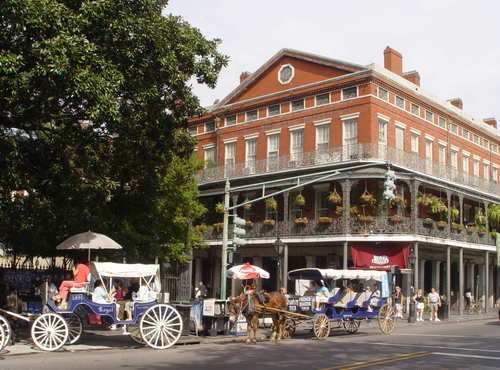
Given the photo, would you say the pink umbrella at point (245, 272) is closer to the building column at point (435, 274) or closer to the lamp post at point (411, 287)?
the lamp post at point (411, 287)

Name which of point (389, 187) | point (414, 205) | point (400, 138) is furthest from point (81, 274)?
point (400, 138)

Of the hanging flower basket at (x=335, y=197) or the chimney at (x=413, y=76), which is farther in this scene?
the chimney at (x=413, y=76)

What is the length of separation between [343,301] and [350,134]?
17.6 m

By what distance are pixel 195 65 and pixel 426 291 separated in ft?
87.7

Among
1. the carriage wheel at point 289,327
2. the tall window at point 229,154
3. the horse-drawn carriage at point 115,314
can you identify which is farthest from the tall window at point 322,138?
the horse-drawn carriage at point 115,314

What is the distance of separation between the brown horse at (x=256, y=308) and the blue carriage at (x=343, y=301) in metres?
0.96

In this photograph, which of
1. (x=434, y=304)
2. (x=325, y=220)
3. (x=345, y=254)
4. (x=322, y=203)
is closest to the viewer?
(x=434, y=304)

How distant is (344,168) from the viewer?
103 ft

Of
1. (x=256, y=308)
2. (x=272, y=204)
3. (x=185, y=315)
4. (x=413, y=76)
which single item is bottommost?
(x=185, y=315)

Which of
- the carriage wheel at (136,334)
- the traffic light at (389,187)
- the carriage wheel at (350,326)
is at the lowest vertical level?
the carriage wheel at (350,326)

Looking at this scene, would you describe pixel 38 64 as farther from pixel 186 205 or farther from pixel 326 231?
pixel 326 231

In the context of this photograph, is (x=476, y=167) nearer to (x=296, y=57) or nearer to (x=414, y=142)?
(x=414, y=142)

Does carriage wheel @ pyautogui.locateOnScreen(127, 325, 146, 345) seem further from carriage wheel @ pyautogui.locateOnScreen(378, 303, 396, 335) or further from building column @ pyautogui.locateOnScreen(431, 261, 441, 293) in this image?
building column @ pyautogui.locateOnScreen(431, 261, 441, 293)

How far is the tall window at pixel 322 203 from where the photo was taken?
37031mm
